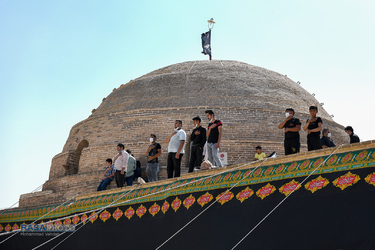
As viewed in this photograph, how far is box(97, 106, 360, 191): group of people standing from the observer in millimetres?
7594

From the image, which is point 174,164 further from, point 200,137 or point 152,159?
point 152,159

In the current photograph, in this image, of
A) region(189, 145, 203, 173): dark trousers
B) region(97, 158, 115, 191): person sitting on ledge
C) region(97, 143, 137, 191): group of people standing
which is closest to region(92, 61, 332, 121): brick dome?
region(97, 158, 115, 191): person sitting on ledge

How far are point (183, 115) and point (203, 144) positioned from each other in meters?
4.66

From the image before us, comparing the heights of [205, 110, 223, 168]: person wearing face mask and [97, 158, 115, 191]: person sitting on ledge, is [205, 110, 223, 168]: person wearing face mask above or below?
above

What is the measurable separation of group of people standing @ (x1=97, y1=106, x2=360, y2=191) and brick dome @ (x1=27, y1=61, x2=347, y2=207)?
244 centimetres

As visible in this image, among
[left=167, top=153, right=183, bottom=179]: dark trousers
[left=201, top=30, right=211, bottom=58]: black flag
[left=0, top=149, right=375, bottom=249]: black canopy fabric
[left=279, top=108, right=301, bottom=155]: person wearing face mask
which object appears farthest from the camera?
[left=201, top=30, right=211, bottom=58]: black flag

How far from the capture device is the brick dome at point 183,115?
13.0 meters

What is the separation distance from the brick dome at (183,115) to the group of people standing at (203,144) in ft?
8.00

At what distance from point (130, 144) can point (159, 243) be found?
5.76 m

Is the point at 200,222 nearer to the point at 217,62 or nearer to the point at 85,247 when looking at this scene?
the point at 85,247

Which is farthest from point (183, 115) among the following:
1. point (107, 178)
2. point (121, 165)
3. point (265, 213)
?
point (265, 213)

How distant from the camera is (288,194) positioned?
642 centimetres

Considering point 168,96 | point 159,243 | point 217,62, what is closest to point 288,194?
point 159,243

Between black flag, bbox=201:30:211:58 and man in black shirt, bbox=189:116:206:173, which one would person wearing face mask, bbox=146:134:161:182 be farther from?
black flag, bbox=201:30:211:58
